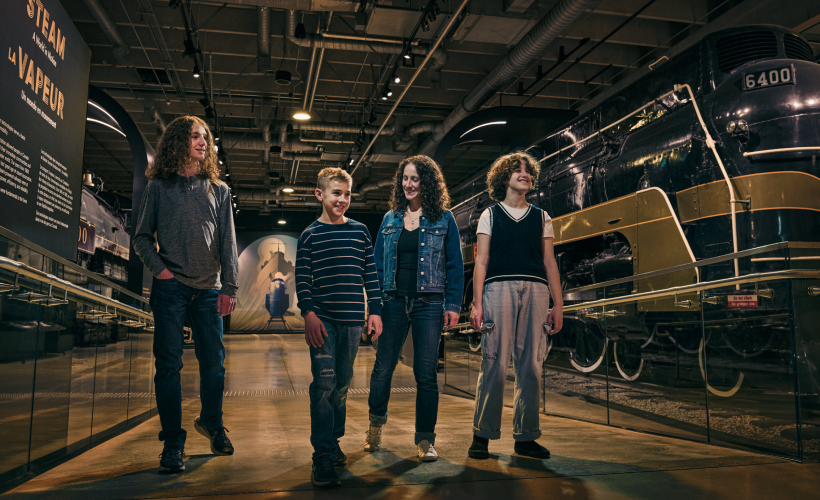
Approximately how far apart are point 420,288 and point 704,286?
5.17 ft

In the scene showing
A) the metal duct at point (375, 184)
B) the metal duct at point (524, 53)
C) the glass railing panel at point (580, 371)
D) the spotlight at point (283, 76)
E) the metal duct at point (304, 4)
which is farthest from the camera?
the metal duct at point (375, 184)

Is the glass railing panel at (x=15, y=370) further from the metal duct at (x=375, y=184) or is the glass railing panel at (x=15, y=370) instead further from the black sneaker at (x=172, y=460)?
the metal duct at (x=375, y=184)

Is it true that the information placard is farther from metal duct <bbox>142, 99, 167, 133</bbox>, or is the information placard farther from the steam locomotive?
metal duct <bbox>142, 99, 167, 133</bbox>

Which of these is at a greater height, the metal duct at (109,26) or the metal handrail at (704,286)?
the metal duct at (109,26)

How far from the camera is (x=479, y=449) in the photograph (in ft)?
8.44

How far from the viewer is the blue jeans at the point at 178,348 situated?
2.41 m

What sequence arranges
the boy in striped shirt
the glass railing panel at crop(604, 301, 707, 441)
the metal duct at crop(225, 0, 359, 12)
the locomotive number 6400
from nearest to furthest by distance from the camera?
the boy in striped shirt < the glass railing panel at crop(604, 301, 707, 441) < the locomotive number 6400 < the metal duct at crop(225, 0, 359, 12)

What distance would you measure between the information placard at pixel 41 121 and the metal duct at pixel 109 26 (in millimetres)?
3510

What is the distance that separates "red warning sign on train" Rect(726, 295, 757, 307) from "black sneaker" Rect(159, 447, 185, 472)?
263 centimetres

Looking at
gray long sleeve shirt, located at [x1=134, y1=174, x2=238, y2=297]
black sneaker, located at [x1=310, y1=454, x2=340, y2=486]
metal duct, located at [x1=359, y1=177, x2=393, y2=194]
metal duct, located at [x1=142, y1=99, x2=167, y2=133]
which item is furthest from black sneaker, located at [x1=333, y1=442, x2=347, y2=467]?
metal duct, located at [x1=359, y1=177, x2=393, y2=194]

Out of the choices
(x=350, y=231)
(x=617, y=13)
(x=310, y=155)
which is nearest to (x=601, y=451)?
(x=350, y=231)

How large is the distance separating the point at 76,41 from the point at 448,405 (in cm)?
434

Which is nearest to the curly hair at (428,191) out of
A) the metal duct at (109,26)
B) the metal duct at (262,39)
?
the metal duct at (262,39)

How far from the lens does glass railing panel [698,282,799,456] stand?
2596 mm
